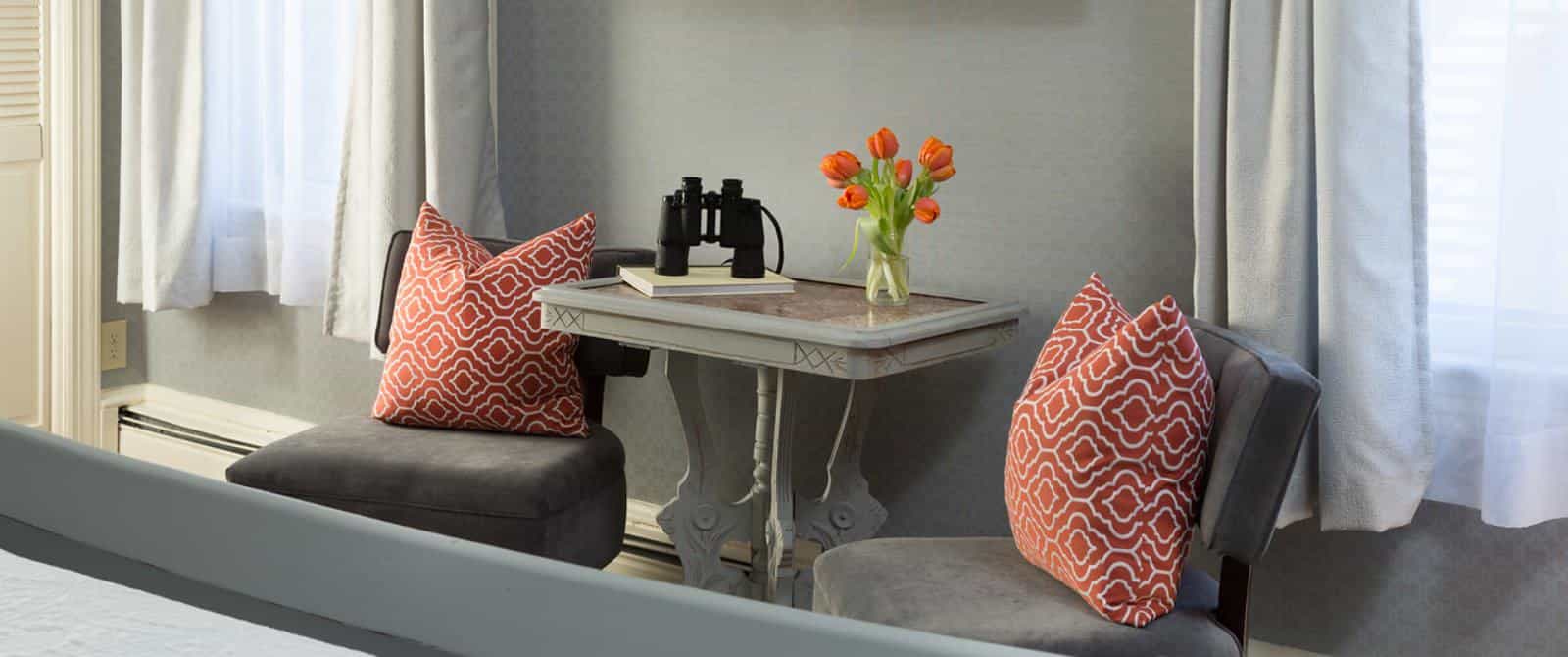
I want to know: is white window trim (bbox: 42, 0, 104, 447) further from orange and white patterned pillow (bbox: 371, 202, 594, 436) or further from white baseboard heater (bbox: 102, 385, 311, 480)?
orange and white patterned pillow (bbox: 371, 202, 594, 436)

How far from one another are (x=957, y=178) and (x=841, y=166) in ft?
Result: 1.30

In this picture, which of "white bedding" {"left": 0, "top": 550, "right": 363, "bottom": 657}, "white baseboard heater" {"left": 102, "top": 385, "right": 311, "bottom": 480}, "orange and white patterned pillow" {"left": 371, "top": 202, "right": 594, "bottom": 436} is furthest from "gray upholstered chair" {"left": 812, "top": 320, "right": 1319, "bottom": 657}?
"white baseboard heater" {"left": 102, "top": 385, "right": 311, "bottom": 480}

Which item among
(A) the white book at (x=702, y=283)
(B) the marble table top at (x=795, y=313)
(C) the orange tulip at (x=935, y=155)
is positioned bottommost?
(B) the marble table top at (x=795, y=313)

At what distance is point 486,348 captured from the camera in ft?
8.71

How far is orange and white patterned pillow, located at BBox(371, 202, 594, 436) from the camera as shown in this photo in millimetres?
2662

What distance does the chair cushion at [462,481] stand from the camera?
8.07ft

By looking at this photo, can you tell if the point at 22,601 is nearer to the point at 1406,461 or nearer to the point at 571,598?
the point at 571,598

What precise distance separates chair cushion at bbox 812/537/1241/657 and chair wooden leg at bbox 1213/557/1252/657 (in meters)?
0.02

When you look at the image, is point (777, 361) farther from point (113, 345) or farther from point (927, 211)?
point (113, 345)

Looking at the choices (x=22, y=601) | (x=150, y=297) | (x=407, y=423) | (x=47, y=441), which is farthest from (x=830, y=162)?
(x=150, y=297)

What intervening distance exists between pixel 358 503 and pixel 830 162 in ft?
3.29

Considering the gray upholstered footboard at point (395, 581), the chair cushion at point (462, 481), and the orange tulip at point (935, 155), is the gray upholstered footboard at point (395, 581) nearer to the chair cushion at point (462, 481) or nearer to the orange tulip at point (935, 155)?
the chair cushion at point (462, 481)

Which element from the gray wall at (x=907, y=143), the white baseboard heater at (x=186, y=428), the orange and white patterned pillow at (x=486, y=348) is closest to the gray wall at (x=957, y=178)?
the gray wall at (x=907, y=143)

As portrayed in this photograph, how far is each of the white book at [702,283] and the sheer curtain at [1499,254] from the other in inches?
43.2
